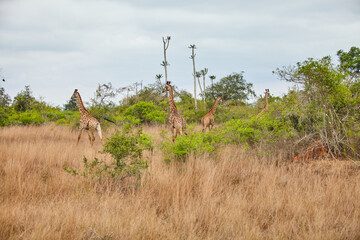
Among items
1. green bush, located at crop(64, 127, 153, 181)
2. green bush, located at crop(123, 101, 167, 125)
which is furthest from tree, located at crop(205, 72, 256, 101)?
green bush, located at crop(64, 127, 153, 181)

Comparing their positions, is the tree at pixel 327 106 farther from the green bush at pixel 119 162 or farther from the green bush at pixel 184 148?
the green bush at pixel 119 162

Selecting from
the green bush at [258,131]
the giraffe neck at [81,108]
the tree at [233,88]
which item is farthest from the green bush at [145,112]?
the tree at [233,88]

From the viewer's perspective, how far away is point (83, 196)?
4.36 m

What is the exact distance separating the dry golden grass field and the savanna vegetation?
17 millimetres

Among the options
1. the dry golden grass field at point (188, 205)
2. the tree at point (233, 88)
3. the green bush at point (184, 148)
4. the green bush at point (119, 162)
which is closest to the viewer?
the dry golden grass field at point (188, 205)

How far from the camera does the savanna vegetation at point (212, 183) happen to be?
10.9 ft

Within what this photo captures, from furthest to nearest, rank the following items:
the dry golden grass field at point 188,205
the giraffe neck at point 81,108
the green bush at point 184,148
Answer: the giraffe neck at point 81,108, the green bush at point 184,148, the dry golden grass field at point 188,205

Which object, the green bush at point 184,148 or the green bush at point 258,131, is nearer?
the green bush at point 184,148

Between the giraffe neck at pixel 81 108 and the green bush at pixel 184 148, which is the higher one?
the giraffe neck at pixel 81 108

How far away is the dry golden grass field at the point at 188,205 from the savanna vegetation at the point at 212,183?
0.02 meters

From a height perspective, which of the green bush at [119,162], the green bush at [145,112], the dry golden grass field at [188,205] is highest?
the green bush at [145,112]

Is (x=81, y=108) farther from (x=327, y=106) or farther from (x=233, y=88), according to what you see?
(x=233, y=88)

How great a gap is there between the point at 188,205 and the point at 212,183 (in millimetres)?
967

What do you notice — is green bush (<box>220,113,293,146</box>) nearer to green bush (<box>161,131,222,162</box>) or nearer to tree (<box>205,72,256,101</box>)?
green bush (<box>161,131,222,162</box>)
